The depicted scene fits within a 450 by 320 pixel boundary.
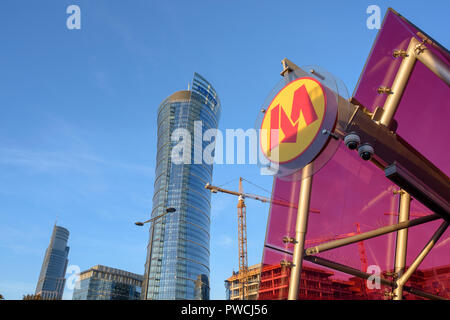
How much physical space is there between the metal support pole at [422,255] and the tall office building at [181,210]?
118785mm

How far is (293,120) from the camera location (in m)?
4.84

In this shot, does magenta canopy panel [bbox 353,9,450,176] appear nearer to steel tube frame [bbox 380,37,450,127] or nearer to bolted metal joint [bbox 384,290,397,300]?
steel tube frame [bbox 380,37,450,127]

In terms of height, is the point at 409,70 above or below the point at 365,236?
above

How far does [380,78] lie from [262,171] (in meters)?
3.35

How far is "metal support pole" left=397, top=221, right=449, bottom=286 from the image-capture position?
6.14m

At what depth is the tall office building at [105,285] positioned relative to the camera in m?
→ 167

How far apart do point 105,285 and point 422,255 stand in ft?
629

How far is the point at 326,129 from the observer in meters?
4.27

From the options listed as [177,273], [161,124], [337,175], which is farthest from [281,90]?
[161,124]

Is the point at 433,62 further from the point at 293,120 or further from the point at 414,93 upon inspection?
the point at 293,120

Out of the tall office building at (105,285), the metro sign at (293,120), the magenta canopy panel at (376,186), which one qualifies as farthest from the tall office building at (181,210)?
the metro sign at (293,120)

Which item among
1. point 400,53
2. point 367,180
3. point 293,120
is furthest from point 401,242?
point 293,120

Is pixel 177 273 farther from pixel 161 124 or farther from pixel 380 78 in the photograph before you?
pixel 380 78

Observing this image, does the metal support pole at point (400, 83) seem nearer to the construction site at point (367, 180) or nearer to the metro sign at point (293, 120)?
the construction site at point (367, 180)
